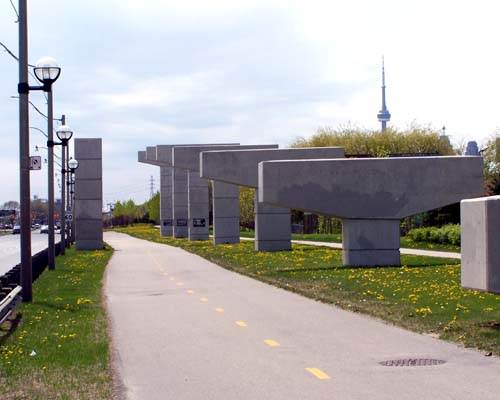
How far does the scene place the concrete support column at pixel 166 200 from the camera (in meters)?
87.3

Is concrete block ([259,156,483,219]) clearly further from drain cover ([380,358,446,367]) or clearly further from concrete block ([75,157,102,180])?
concrete block ([75,157,102,180])

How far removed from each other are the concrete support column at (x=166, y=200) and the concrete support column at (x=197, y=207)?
62.4 ft

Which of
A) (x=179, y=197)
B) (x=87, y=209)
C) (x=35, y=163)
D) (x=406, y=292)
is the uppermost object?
(x=179, y=197)

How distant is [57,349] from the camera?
40.3 feet

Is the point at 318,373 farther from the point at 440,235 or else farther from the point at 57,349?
the point at 440,235

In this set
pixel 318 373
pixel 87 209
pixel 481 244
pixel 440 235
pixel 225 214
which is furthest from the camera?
pixel 225 214

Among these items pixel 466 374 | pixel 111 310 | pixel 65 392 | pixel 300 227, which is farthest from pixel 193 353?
pixel 300 227

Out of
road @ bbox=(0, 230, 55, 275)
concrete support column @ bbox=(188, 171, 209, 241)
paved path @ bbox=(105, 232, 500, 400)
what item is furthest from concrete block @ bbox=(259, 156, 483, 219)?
concrete support column @ bbox=(188, 171, 209, 241)

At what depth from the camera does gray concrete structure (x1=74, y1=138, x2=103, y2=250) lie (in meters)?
52.6

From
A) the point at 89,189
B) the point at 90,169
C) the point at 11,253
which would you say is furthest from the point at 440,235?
the point at 11,253

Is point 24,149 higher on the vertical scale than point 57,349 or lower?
higher

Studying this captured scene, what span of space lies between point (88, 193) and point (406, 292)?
121 ft

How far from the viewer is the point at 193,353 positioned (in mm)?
12141

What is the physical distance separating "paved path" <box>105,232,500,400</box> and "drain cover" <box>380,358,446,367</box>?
14cm
